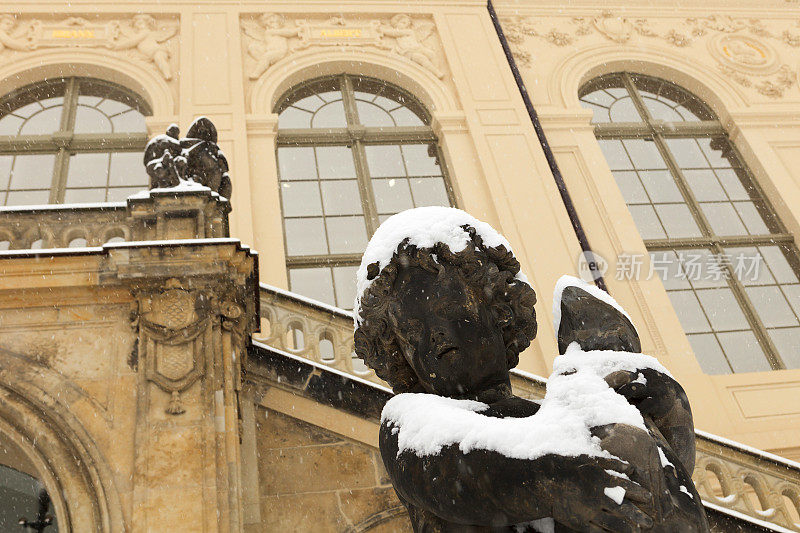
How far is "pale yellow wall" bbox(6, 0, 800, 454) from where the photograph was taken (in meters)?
8.09

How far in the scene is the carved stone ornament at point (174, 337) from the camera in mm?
3906

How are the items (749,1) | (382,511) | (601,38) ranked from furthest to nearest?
(749,1), (601,38), (382,511)

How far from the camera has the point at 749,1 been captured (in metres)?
12.4

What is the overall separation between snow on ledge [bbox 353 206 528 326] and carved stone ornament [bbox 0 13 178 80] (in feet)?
28.9

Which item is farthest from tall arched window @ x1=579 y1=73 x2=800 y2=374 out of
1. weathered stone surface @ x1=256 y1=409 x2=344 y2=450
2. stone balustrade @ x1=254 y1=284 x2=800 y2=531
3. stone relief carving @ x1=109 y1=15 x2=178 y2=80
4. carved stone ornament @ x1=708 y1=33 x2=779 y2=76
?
stone relief carving @ x1=109 y1=15 x2=178 y2=80

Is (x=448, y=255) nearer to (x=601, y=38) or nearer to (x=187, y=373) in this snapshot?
(x=187, y=373)

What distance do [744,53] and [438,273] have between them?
11795mm

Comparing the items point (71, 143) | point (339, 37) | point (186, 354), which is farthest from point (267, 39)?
point (186, 354)

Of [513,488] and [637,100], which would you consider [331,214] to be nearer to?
[637,100]

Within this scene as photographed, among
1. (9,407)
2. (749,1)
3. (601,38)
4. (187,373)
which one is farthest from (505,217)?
(749,1)

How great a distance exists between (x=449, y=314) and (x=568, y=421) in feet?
1.32

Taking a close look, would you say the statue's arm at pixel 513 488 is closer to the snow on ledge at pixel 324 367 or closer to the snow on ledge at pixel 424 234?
the snow on ledge at pixel 424 234

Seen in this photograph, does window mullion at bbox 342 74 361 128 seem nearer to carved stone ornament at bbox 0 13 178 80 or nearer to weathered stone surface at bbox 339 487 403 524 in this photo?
carved stone ornament at bbox 0 13 178 80

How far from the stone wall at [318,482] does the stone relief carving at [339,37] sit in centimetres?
667
